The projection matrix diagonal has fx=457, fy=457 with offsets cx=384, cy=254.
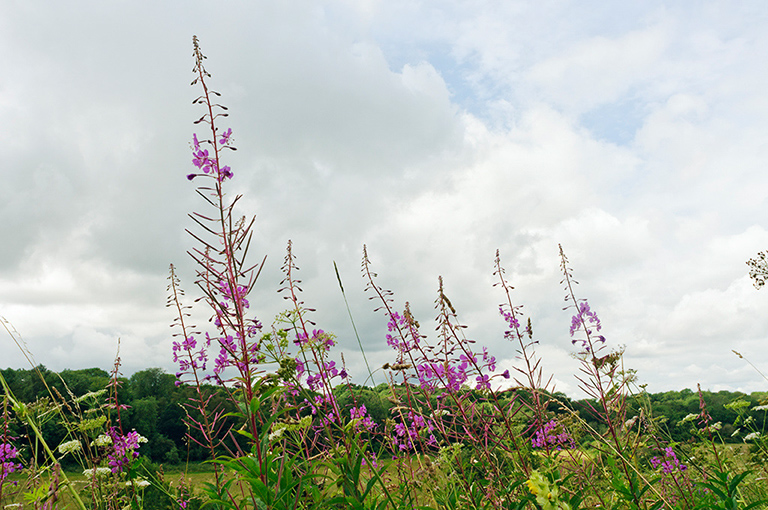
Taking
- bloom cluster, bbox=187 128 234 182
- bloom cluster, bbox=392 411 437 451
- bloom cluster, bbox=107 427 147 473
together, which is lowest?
bloom cluster, bbox=107 427 147 473

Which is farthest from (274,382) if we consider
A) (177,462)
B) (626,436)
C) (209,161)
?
(177,462)

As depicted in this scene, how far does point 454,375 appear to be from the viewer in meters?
3.88

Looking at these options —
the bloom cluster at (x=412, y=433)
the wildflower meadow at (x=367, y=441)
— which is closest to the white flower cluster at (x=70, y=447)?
the wildflower meadow at (x=367, y=441)

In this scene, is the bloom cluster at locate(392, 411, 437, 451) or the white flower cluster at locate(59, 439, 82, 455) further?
the bloom cluster at locate(392, 411, 437, 451)

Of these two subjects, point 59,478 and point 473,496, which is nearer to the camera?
point 59,478

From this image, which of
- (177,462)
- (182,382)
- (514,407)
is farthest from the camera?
(177,462)

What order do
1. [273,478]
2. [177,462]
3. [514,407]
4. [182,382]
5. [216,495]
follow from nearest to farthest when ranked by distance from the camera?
[273,478] < [216,495] < [514,407] < [182,382] < [177,462]

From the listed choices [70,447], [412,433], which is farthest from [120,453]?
[412,433]

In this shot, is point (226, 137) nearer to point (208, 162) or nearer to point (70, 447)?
point (208, 162)

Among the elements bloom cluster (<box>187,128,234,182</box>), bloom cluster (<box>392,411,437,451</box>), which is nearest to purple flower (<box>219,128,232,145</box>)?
bloom cluster (<box>187,128,234,182</box>)

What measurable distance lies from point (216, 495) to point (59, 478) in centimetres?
84

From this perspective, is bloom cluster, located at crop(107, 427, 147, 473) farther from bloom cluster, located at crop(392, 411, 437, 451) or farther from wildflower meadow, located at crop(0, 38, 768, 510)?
bloom cluster, located at crop(392, 411, 437, 451)

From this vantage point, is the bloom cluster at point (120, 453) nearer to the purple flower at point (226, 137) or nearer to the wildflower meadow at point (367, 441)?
the wildflower meadow at point (367, 441)

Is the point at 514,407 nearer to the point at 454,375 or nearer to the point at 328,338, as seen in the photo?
the point at 454,375
